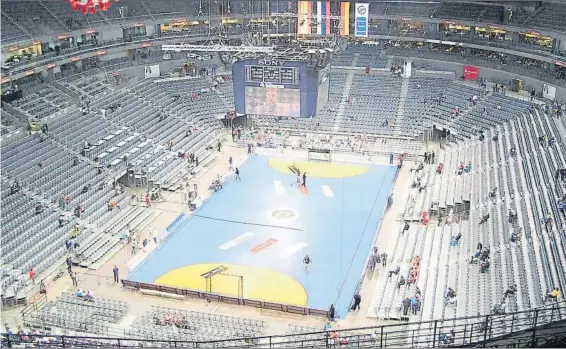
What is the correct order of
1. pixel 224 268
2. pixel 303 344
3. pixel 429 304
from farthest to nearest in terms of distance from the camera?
1. pixel 224 268
2. pixel 429 304
3. pixel 303 344

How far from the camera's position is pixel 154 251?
32.9 m

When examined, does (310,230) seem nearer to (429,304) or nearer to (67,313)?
(429,304)

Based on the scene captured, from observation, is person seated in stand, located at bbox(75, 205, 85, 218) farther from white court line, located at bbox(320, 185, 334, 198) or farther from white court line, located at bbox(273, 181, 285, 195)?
white court line, located at bbox(320, 185, 334, 198)

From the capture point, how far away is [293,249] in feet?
108

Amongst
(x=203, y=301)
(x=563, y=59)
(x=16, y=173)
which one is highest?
(x=563, y=59)

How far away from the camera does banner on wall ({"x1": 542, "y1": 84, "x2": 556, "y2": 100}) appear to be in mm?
47094

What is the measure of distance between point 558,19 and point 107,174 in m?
32.9

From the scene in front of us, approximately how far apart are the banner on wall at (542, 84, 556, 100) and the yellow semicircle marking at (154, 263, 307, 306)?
88.5 feet

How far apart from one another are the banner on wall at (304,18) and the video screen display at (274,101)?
33.0 ft

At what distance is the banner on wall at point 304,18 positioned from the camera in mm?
43969

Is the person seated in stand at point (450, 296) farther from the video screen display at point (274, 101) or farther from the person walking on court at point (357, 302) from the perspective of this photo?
the video screen display at point (274, 101)

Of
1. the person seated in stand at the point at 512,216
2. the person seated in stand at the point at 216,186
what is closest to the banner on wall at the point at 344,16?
the person seated in stand at the point at 216,186

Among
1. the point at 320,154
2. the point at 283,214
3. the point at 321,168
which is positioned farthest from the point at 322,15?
the point at 283,214

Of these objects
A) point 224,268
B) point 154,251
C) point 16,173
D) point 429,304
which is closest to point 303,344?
point 429,304
